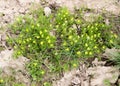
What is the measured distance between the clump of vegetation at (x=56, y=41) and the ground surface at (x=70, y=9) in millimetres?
113

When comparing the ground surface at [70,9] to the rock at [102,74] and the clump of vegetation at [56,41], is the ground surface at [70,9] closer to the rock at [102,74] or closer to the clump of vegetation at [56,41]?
the rock at [102,74]

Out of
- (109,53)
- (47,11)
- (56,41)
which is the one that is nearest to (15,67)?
(56,41)

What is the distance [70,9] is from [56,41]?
2.05 feet

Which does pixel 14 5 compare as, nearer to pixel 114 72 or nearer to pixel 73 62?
pixel 73 62

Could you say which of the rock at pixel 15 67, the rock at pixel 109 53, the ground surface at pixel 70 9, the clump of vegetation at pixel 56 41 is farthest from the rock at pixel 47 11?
the rock at pixel 109 53

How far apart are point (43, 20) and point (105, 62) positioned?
102 cm

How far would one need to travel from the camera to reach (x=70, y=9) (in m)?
4.67

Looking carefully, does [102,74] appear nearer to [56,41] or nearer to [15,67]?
[56,41]

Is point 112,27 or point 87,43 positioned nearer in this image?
point 87,43

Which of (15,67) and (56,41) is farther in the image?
(56,41)

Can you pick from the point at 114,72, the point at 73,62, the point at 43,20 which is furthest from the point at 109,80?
the point at 43,20

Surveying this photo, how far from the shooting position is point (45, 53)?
4.20m

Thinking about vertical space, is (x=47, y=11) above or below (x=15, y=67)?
above

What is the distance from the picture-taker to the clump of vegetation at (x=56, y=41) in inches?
164
